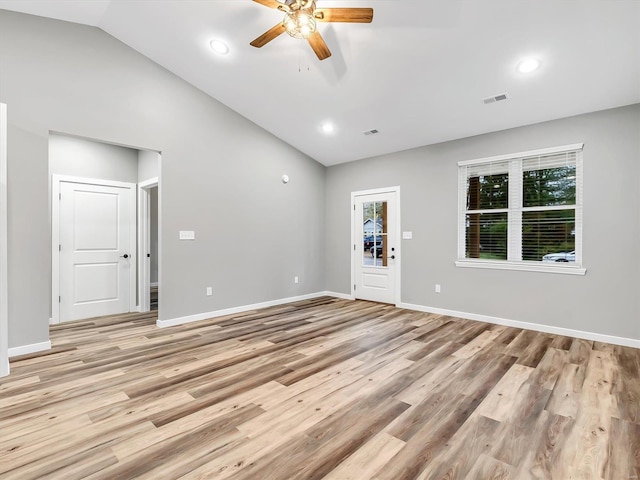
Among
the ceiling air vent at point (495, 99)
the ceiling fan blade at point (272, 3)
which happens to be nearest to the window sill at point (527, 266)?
the ceiling air vent at point (495, 99)

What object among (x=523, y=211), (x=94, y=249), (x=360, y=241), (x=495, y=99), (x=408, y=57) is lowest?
(x=94, y=249)

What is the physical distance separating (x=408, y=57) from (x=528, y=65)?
1246 millimetres

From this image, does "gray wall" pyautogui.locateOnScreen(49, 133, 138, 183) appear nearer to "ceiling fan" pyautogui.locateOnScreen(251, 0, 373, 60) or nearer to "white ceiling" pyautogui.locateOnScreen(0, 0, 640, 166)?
"white ceiling" pyautogui.locateOnScreen(0, 0, 640, 166)

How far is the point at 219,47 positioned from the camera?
12.5 feet

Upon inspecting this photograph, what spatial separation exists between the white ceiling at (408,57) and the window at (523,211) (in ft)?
1.82

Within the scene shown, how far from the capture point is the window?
4.07 meters

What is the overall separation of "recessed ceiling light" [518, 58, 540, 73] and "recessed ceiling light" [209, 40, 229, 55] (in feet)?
10.9

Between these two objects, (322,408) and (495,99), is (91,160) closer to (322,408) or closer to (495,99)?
(322,408)

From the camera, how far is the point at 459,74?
11.7 feet

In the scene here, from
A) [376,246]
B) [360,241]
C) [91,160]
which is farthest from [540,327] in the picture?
[91,160]

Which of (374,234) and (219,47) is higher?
(219,47)

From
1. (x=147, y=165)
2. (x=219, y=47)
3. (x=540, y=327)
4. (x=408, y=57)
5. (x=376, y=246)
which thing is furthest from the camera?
(x=376, y=246)

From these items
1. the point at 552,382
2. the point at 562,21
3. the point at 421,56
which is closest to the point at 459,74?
the point at 421,56

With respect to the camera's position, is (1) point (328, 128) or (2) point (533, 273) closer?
(2) point (533, 273)
